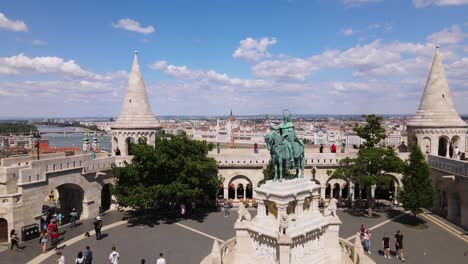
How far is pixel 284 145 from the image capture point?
1206 centimetres

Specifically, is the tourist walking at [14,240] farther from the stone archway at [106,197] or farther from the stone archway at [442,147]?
the stone archway at [442,147]

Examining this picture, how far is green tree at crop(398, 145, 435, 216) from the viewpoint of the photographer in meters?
17.8

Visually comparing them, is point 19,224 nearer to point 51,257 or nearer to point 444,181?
point 51,257

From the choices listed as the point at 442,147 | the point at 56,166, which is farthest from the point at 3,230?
the point at 442,147

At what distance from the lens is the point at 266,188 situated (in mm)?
11742

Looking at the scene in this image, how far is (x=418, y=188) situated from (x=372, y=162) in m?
2.71

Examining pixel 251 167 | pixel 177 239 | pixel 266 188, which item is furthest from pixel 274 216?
pixel 251 167

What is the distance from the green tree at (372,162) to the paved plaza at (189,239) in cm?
226

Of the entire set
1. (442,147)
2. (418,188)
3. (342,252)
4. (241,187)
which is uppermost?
(442,147)

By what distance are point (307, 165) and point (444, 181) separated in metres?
7.83

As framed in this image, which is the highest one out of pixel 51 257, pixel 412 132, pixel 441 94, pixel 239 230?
pixel 441 94

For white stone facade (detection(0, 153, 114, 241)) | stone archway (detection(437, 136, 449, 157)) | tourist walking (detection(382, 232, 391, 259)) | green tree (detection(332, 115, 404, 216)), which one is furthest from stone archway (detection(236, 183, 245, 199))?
stone archway (detection(437, 136, 449, 157))

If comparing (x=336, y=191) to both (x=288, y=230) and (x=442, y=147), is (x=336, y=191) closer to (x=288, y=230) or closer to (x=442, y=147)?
(x=442, y=147)

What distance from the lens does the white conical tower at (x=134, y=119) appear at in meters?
22.8
